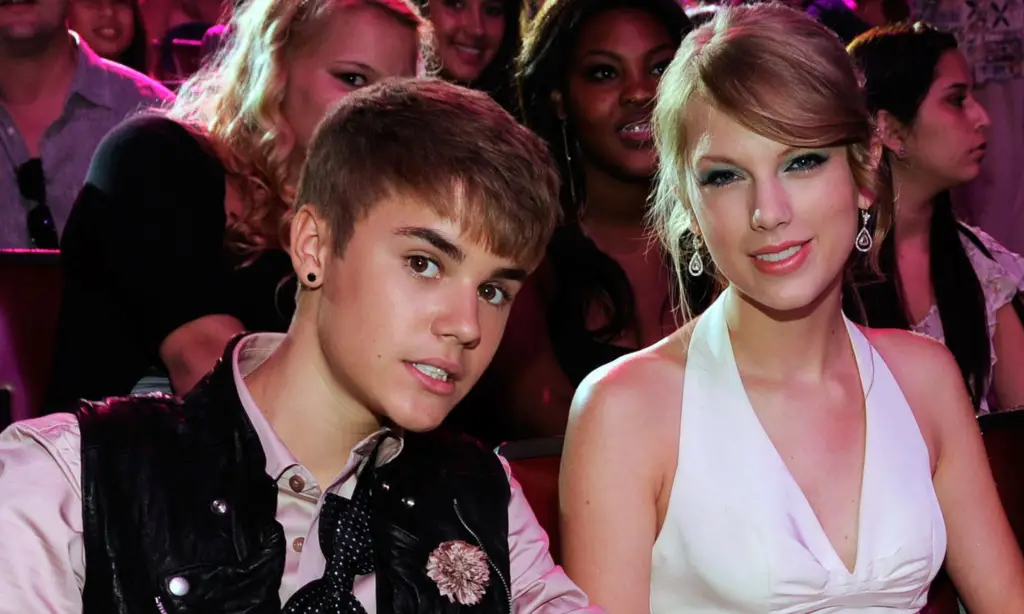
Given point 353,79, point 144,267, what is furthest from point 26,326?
point 353,79

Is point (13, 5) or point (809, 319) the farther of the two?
point (13, 5)

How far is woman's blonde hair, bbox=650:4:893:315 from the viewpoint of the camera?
185 centimetres

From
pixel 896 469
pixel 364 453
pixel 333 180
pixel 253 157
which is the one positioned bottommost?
pixel 896 469

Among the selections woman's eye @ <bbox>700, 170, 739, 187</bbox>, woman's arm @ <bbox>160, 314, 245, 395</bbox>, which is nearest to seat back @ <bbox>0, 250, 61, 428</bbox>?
woman's arm @ <bbox>160, 314, 245, 395</bbox>

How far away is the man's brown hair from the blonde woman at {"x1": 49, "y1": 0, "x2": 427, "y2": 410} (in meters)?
0.50

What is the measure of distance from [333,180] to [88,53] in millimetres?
1825

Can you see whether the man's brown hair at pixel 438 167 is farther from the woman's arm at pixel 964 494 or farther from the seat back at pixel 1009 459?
the seat back at pixel 1009 459

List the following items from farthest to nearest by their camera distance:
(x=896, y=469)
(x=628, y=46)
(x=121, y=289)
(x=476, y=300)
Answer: (x=628, y=46) → (x=121, y=289) → (x=896, y=469) → (x=476, y=300)

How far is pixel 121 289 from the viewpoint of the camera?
88.6 inches

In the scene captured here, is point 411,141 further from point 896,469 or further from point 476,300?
point 896,469

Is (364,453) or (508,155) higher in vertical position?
(508,155)

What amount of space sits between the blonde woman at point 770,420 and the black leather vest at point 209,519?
1.06 ft

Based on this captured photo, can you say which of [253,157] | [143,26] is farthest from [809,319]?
[143,26]

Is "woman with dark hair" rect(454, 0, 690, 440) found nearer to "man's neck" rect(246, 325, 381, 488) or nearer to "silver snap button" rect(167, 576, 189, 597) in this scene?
"man's neck" rect(246, 325, 381, 488)
